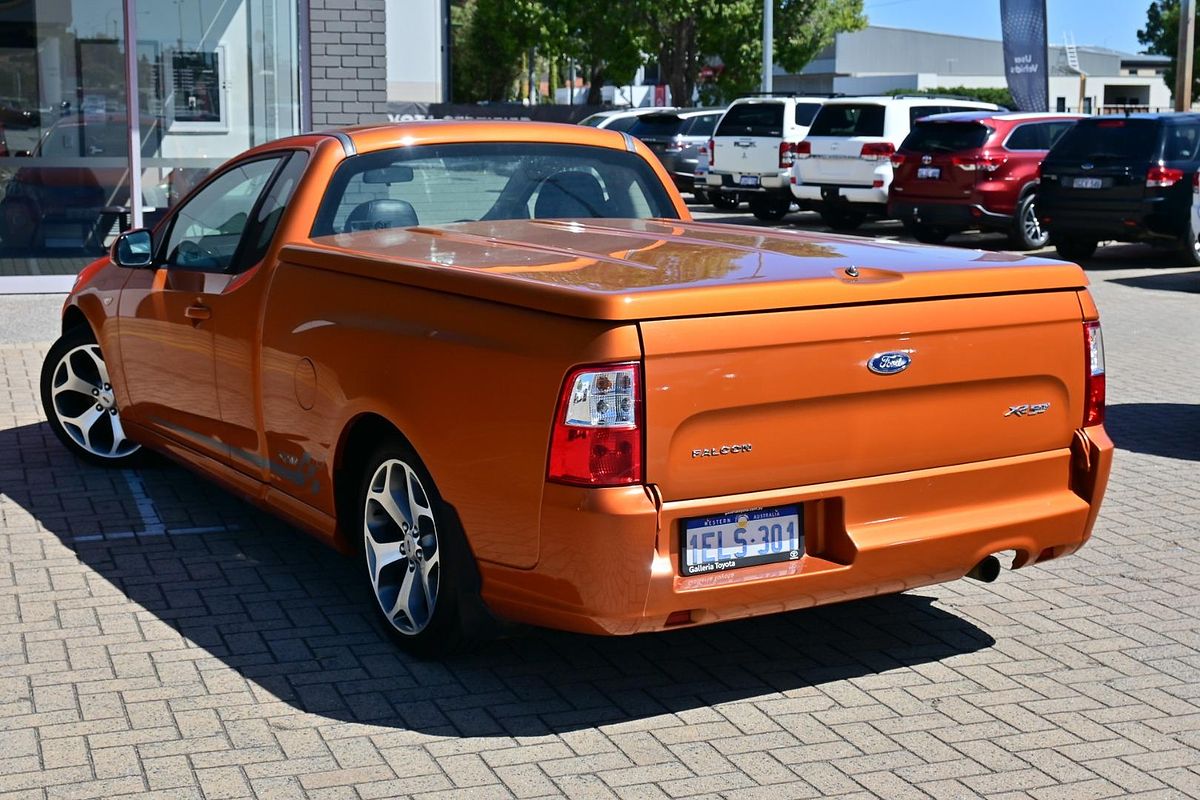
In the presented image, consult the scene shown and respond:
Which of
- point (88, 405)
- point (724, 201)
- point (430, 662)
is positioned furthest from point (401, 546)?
point (724, 201)

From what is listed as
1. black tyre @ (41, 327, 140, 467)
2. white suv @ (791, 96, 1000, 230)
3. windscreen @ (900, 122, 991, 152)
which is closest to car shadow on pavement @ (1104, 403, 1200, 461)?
black tyre @ (41, 327, 140, 467)

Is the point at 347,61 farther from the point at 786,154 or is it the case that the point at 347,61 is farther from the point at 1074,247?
the point at 786,154

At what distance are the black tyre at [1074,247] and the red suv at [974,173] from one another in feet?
1.57

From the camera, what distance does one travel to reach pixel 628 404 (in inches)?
171

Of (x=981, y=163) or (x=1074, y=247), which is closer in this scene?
(x=1074, y=247)

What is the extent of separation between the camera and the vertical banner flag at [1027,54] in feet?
90.4

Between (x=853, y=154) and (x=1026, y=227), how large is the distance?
3.26 meters

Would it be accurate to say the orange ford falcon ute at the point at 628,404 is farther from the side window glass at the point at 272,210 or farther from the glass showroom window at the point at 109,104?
the glass showroom window at the point at 109,104

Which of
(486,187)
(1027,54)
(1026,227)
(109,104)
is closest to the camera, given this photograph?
(486,187)

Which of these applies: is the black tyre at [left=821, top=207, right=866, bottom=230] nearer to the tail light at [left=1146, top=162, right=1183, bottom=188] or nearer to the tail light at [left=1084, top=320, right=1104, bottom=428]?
the tail light at [left=1146, top=162, right=1183, bottom=188]

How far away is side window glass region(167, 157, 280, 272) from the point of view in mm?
6566

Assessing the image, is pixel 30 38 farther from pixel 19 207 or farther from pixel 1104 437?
pixel 1104 437

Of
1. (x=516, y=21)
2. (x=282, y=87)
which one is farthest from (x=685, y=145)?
(x=516, y=21)

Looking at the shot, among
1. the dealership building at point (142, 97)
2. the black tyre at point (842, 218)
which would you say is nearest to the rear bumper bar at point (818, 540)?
the dealership building at point (142, 97)
